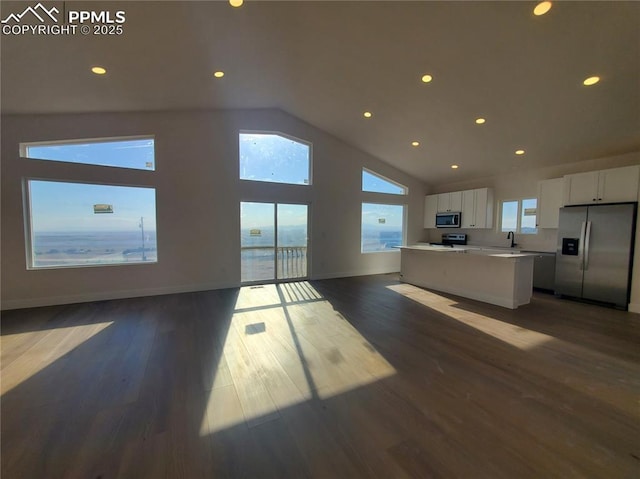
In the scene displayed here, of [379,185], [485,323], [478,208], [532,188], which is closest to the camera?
[485,323]

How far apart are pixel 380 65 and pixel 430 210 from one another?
5.13 metres

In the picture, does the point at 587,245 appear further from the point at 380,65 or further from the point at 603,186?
the point at 380,65

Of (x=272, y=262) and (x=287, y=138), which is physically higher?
(x=287, y=138)

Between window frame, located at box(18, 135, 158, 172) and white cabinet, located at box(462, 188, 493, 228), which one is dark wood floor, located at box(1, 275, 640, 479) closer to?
window frame, located at box(18, 135, 158, 172)

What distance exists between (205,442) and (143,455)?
33cm

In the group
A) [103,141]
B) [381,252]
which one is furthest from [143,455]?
[381,252]

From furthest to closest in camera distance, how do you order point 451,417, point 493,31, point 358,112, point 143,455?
1. point 358,112
2. point 493,31
3. point 451,417
4. point 143,455

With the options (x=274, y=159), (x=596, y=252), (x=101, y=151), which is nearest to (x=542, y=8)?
(x=596, y=252)

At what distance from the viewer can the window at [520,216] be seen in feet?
19.0

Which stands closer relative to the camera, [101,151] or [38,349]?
[38,349]

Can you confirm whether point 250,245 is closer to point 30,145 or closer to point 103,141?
point 103,141

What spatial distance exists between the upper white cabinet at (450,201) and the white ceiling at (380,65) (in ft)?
6.44

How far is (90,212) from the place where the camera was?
177 inches

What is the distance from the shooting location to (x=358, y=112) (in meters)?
5.00
